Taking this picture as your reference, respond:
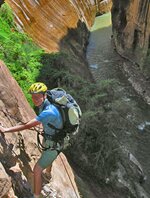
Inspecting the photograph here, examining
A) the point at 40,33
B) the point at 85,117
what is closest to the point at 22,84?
the point at 85,117

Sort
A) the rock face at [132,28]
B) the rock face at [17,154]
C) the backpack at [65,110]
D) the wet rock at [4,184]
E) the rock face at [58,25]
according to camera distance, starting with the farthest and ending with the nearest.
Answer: the rock face at [132,28], the rock face at [58,25], the rock face at [17,154], the backpack at [65,110], the wet rock at [4,184]

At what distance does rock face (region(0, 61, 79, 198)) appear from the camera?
25.7 feet

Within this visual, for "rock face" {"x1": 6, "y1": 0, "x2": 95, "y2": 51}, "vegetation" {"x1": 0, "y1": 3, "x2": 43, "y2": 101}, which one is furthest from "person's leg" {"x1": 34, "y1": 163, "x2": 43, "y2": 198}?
"rock face" {"x1": 6, "y1": 0, "x2": 95, "y2": 51}

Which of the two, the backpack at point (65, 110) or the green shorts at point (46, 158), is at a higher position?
the backpack at point (65, 110)

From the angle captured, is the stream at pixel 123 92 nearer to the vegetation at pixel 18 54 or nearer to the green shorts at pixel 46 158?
the vegetation at pixel 18 54

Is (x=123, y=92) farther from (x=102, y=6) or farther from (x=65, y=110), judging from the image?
(x=65, y=110)

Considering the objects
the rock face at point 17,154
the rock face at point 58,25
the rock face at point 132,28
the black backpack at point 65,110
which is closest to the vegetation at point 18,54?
the rock face at point 58,25

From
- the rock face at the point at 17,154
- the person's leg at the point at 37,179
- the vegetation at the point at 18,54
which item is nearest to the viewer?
the rock face at the point at 17,154

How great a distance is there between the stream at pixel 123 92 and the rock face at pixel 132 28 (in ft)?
3.10

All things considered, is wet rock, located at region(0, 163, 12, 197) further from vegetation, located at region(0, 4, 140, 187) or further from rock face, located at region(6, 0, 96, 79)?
rock face, located at region(6, 0, 96, 79)

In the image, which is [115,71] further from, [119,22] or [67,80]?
[67,80]

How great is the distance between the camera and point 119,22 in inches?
1319

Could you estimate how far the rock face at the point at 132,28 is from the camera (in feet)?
93.8

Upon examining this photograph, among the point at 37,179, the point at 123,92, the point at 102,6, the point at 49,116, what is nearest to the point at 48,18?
the point at 123,92
